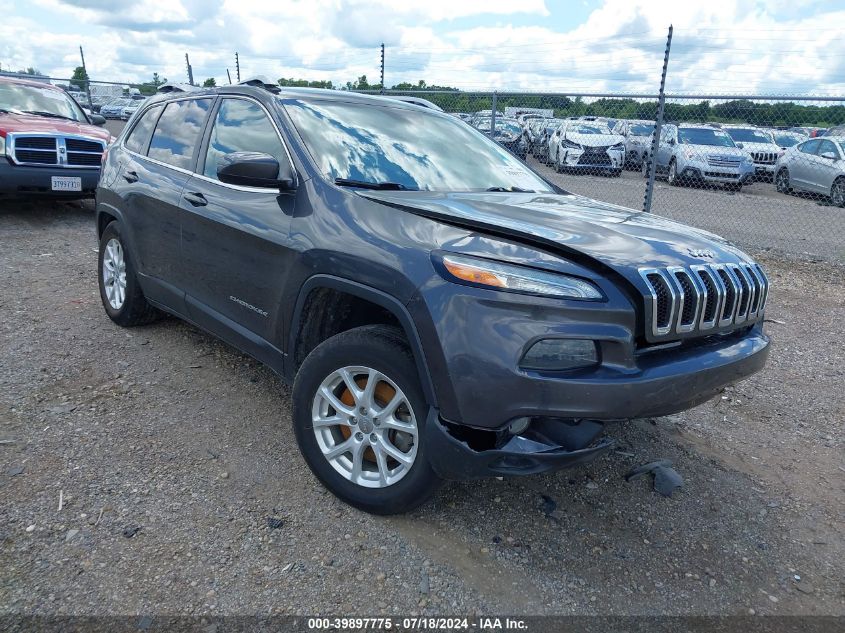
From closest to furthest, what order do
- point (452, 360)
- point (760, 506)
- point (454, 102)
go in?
1. point (452, 360)
2. point (760, 506)
3. point (454, 102)

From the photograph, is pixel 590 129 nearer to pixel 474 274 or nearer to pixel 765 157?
pixel 765 157

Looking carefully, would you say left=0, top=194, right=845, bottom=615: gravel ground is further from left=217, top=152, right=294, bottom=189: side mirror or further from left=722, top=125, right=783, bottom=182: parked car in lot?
left=722, top=125, right=783, bottom=182: parked car in lot

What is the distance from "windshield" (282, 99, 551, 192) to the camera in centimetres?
322

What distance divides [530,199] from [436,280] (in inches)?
45.0

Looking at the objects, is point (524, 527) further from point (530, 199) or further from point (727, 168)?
point (727, 168)

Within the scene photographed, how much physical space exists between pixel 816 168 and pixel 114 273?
13861 mm

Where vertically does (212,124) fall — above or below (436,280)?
above

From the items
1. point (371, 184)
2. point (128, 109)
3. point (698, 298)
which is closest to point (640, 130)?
point (371, 184)

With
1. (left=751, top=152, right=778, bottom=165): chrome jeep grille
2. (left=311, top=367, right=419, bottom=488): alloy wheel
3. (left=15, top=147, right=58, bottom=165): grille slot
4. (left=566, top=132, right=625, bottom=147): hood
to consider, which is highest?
(left=566, top=132, right=625, bottom=147): hood

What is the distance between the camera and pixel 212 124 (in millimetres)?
3893

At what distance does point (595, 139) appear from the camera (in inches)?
600

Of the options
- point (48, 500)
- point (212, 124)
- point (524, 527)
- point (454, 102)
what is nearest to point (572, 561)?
point (524, 527)

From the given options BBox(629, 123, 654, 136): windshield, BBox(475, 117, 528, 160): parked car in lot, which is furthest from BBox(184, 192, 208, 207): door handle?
BBox(629, 123, 654, 136): windshield

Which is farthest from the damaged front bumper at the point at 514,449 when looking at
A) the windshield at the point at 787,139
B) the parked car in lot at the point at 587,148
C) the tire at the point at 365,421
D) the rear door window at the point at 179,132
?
the windshield at the point at 787,139
